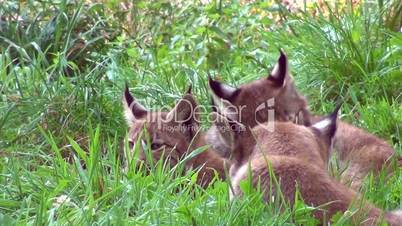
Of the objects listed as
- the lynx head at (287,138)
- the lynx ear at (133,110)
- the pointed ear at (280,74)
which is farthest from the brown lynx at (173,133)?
the pointed ear at (280,74)

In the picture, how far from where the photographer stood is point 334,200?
4.55 meters

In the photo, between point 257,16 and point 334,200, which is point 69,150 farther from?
point 257,16

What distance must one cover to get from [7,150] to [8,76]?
951mm

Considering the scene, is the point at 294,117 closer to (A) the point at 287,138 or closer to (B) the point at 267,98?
(B) the point at 267,98

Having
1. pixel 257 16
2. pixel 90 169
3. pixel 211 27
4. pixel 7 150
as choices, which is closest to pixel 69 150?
pixel 7 150

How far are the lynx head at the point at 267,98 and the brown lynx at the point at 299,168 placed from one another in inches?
37.1

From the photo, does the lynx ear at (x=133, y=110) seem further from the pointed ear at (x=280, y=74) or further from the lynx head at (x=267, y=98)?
the pointed ear at (x=280, y=74)

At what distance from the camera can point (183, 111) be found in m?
6.33

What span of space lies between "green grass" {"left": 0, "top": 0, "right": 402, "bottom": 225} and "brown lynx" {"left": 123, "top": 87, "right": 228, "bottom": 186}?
252 millimetres

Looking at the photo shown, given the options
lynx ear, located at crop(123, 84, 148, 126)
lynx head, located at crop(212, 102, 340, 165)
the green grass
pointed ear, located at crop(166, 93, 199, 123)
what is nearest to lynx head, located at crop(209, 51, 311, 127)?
pointed ear, located at crop(166, 93, 199, 123)

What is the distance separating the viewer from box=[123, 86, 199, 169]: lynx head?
245 inches

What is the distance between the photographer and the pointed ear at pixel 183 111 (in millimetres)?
6332

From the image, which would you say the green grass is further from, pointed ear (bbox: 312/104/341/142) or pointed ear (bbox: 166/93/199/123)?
pointed ear (bbox: 166/93/199/123)

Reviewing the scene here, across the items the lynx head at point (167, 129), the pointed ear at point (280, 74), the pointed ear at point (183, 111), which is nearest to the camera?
the lynx head at point (167, 129)
